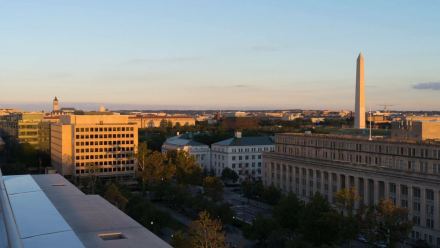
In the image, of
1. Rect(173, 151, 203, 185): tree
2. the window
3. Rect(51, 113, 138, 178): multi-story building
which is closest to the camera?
the window

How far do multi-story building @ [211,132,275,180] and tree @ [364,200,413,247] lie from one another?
164 ft

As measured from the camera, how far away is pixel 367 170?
59.3 metres

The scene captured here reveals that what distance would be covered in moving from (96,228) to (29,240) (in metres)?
5.02

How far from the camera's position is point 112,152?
314ft

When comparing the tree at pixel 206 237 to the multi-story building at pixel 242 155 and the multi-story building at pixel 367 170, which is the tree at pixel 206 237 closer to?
the multi-story building at pixel 367 170

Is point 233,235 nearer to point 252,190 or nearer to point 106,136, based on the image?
point 252,190

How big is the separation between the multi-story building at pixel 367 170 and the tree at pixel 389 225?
21.4 ft

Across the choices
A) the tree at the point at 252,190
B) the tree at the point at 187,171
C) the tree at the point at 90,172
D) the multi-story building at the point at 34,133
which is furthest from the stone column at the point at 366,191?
the multi-story building at the point at 34,133

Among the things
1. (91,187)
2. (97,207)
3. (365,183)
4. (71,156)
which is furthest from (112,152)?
(97,207)

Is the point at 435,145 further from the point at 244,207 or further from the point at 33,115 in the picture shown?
the point at 33,115

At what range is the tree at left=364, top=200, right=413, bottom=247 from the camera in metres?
43.1

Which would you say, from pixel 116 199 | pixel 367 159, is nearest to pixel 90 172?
pixel 116 199

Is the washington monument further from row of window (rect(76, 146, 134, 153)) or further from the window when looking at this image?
the window

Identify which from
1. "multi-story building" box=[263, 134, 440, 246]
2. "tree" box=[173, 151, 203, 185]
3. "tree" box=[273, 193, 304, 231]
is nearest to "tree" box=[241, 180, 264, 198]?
"multi-story building" box=[263, 134, 440, 246]
